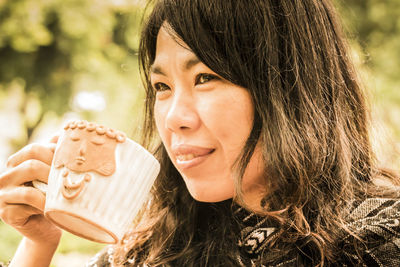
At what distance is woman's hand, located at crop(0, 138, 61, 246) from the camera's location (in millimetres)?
1219

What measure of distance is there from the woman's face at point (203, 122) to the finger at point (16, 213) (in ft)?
1.59

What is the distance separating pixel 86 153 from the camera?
99cm

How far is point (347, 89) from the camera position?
1.44 metres

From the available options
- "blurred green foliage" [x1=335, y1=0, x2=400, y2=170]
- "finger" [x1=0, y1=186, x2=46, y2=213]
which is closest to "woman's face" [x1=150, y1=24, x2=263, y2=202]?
"finger" [x1=0, y1=186, x2=46, y2=213]

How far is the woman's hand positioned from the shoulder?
2.80ft

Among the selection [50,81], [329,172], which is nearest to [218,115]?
[329,172]

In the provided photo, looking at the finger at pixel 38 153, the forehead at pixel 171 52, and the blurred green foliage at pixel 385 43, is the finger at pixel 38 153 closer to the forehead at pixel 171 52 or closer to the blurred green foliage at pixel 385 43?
the forehead at pixel 171 52

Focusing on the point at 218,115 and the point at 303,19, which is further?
the point at 303,19

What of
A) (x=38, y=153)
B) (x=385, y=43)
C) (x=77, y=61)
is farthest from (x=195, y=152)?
(x=385, y=43)

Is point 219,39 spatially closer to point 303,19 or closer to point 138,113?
point 303,19

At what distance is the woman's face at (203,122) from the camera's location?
1187mm

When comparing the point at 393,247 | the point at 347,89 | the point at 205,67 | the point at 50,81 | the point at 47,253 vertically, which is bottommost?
the point at 393,247

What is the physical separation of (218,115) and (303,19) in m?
0.41

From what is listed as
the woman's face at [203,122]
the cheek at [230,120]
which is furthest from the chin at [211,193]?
the cheek at [230,120]
